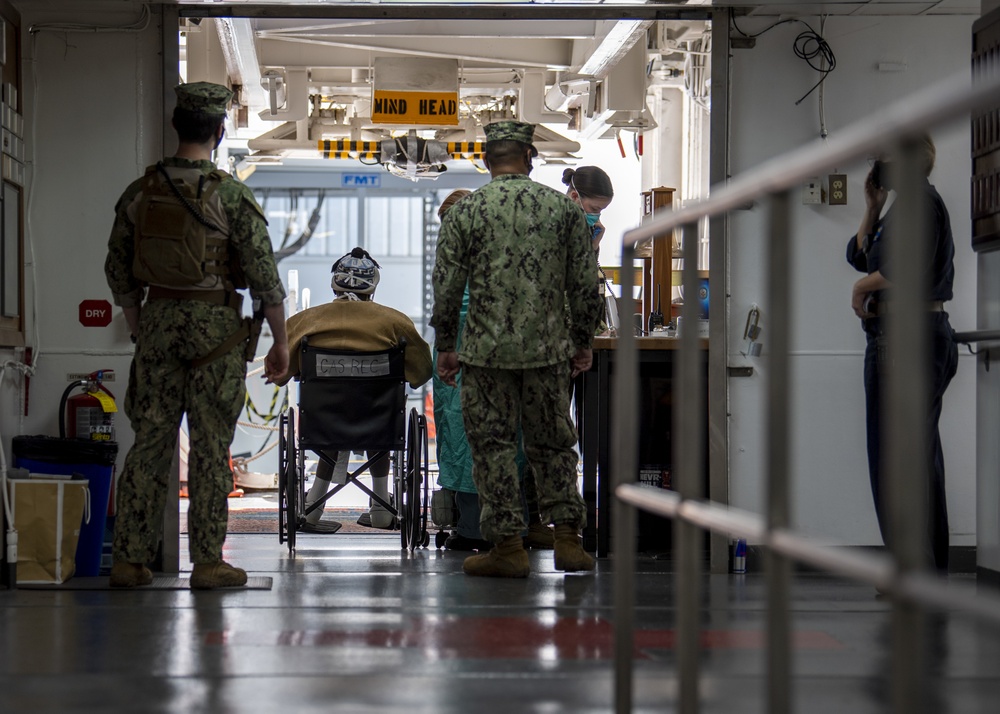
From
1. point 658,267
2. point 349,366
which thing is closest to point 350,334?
point 349,366

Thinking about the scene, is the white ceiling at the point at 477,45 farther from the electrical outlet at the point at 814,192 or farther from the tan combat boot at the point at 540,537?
the tan combat boot at the point at 540,537

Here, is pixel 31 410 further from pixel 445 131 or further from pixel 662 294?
pixel 445 131

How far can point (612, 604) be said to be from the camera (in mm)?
4012

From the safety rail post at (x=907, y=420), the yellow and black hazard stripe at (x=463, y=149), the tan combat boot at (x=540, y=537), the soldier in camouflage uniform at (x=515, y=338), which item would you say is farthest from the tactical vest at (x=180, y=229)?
the yellow and black hazard stripe at (x=463, y=149)

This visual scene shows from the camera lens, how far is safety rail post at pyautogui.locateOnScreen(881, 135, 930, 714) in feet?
3.90

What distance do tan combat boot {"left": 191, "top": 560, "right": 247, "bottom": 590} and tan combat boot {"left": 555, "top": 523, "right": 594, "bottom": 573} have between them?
46.2 inches

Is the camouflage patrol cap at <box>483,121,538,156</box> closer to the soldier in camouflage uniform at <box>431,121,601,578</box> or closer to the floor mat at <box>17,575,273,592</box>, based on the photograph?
the soldier in camouflage uniform at <box>431,121,601,578</box>

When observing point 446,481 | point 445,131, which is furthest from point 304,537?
point 445,131

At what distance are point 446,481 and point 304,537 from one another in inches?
41.0

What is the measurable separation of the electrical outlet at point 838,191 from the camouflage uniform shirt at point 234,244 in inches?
90.1

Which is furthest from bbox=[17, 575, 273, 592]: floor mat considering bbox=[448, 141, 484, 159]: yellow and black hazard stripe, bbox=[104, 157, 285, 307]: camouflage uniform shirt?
bbox=[448, 141, 484, 159]: yellow and black hazard stripe

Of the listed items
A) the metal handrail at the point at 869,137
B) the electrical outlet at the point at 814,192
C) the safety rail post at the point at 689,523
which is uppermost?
the electrical outlet at the point at 814,192

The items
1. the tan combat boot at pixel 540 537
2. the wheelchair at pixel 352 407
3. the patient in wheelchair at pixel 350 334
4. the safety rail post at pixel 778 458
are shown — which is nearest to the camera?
the safety rail post at pixel 778 458

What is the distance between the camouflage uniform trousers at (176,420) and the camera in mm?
4246
